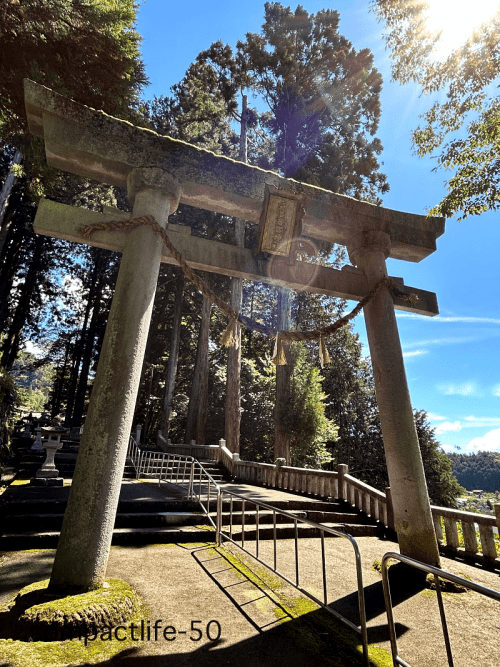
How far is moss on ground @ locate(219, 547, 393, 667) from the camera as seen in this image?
256 centimetres

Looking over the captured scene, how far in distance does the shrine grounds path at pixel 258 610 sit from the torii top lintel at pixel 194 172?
4705mm

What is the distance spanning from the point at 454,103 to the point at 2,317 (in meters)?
20.2

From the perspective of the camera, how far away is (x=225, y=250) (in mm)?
5191

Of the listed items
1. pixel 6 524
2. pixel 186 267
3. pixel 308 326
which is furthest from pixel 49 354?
pixel 186 267

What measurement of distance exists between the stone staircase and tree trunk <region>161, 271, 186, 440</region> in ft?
35.4

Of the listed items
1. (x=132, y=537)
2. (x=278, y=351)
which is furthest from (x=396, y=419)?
(x=132, y=537)

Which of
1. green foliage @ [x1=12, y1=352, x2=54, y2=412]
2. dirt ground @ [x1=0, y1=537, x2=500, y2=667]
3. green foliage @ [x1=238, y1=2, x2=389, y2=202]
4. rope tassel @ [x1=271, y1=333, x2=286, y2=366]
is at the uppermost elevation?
green foliage @ [x1=238, y1=2, x2=389, y2=202]

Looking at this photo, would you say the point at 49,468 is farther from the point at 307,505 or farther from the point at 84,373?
the point at 84,373

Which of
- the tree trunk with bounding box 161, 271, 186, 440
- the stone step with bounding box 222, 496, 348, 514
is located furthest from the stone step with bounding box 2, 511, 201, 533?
the tree trunk with bounding box 161, 271, 186, 440

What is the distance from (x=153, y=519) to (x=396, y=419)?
420 cm

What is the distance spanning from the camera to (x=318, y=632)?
2.87 meters

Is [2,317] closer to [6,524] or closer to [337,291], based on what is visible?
[6,524]

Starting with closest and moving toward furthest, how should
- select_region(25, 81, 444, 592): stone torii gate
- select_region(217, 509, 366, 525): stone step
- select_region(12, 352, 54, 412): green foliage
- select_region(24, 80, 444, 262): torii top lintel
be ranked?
select_region(25, 81, 444, 592): stone torii gate
select_region(24, 80, 444, 262): torii top lintel
select_region(217, 509, 366, 525): stone step
select_region(12, 352, 54, 412): green foliage

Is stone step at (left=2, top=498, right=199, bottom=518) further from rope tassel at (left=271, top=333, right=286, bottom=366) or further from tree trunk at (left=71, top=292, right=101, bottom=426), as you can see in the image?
tree trunk at (left=71, top=292, right=101, bottom=426)
